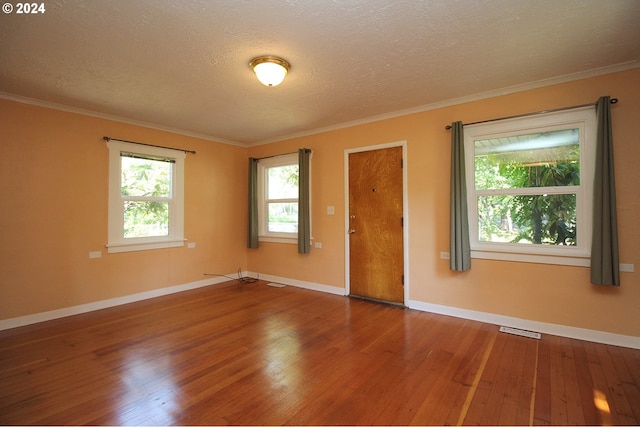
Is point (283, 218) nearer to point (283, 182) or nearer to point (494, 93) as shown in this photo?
point (283, 182)

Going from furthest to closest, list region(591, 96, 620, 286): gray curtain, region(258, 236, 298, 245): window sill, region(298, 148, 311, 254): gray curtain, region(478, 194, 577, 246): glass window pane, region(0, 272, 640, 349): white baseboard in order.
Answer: region(258, 236, 298, 245): window sill
region(298, 148, 311, 254): gray curtain
region(478, 194, 577, 246): glass window pane
region(0, 272, 640, 349): white baseboard
region(591, 96, 620, 286): gray curtain

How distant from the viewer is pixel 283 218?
5.31 metres

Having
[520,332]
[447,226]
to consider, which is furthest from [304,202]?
[520,332]

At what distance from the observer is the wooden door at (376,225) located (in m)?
3.97

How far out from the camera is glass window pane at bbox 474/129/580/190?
295cm

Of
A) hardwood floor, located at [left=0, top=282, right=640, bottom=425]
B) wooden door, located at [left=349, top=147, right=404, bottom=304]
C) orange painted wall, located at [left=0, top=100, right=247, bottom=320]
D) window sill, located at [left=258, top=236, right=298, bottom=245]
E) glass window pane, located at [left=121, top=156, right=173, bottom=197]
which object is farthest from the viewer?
window sill, located at [left=258, top=236, right=298, bottom=245]

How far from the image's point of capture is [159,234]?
4531 mm

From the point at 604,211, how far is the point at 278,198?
4.30 m

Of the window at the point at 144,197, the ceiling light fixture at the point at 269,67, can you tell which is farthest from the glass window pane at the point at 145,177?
the ceiling light fixture at the point at 269,67

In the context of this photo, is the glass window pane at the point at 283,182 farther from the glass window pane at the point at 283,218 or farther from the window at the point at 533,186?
the window at the point at 533,186

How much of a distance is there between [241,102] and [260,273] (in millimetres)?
3177

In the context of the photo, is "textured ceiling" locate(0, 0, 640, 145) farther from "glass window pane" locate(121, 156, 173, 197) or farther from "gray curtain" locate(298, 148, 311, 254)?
"gray curtain" locate(298, 148, 311, 254)

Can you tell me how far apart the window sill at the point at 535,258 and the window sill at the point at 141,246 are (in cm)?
427

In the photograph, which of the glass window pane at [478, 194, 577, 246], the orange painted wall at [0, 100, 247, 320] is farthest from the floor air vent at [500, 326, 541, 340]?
the orange painted wall at [0, 100, 247, 320]
